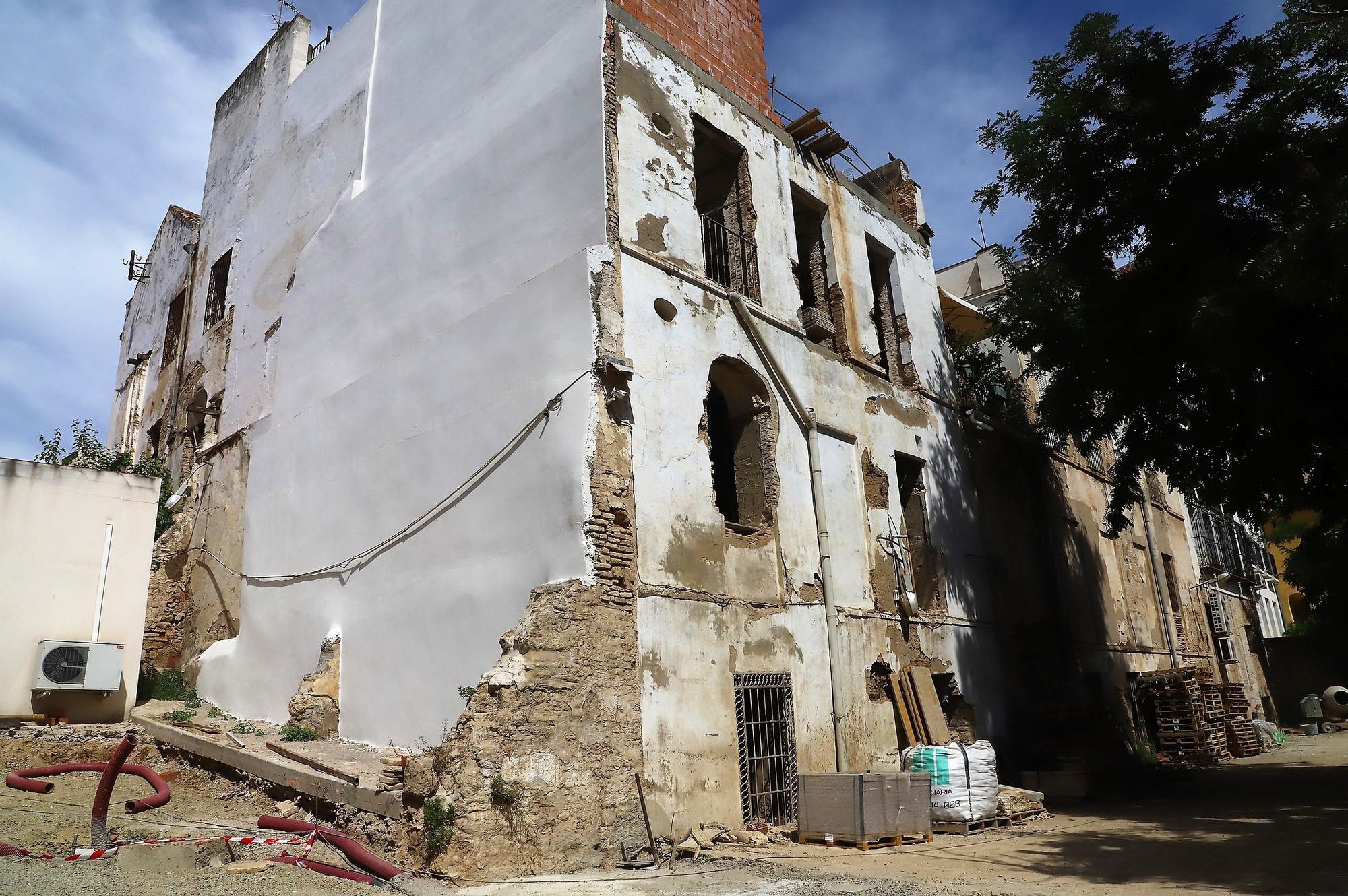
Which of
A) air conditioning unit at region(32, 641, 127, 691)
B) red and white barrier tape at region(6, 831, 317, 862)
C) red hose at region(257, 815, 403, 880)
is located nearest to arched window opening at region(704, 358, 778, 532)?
red hose at region(257, 815, 403, 880)

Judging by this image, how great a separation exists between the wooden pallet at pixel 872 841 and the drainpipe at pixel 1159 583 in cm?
1388

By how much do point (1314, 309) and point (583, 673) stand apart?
9387 millimetres

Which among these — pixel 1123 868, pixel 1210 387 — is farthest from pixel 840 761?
pixel 1210 387

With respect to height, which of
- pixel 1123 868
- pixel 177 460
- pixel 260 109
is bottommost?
pixel 1123 868

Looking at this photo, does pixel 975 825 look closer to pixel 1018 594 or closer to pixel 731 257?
pixel 1018 594

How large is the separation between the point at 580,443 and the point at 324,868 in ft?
13.8

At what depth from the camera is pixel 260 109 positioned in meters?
18.2

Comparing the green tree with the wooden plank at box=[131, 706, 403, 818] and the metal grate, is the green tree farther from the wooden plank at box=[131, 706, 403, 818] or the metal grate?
the wooden plank at box=[131, 706, 403, 818]

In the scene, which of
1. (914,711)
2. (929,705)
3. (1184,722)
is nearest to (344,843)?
(914,711)

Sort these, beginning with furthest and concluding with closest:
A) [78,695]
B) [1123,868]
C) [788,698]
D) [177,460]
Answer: [177,460] → [78,695] → [788,698] → [1123,868]

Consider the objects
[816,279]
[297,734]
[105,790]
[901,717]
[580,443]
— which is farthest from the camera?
[816,279]

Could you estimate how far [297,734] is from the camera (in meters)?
10.7

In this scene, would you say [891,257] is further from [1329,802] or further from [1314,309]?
[1329,802]

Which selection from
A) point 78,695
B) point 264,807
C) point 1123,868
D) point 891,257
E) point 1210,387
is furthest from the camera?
point 891,257
